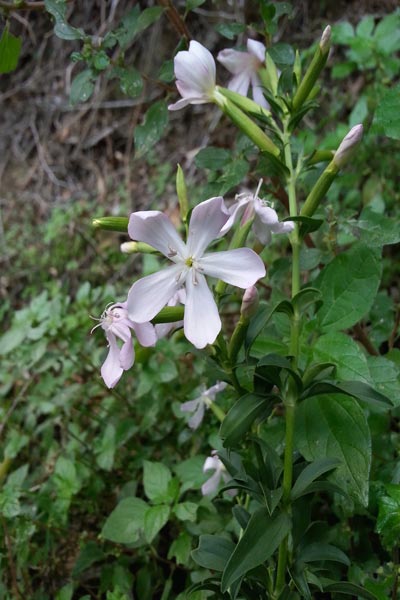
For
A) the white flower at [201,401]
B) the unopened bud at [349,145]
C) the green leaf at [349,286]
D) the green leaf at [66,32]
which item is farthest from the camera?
the green leaf at [66,32]

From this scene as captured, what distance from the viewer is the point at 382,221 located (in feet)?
3.87

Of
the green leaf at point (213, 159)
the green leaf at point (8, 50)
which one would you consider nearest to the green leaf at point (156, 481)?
the green leaf at point (213, 159)

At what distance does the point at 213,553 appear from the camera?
0.87m

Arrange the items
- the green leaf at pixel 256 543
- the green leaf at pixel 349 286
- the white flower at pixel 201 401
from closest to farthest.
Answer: the green leaf at pixel 256 543 → the green leaf at pixel 349 286 → the white flower at pixel 201 401

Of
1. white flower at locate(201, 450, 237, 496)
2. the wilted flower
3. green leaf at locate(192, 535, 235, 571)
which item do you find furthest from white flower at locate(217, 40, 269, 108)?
green leaf at locate(192, 535, 235, 571)

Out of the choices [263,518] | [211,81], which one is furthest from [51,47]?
[263,518]

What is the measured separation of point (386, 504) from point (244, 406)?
25 centimetres

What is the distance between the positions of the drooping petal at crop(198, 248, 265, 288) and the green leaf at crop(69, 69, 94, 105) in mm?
619

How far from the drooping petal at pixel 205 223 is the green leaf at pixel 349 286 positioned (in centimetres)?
29

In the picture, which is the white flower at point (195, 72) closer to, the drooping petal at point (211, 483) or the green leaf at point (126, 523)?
the drooping petal at point (211, 483)

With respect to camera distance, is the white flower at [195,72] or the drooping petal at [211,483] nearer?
the white flower at [195,72]

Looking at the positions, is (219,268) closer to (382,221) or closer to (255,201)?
(255,201)

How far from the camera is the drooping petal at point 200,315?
0.73 m

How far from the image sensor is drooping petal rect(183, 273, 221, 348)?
734 mm
